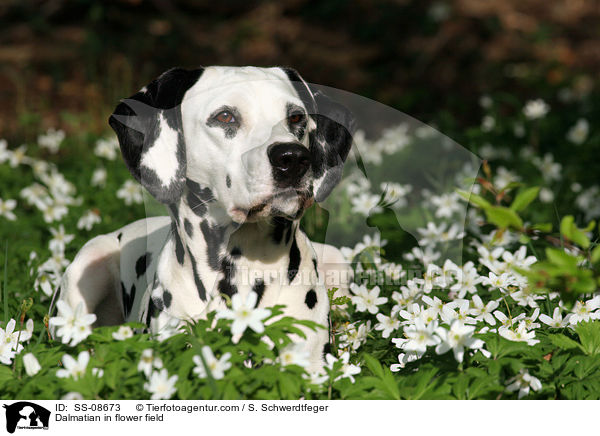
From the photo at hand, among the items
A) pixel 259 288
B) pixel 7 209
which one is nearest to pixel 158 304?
pixel 259 288

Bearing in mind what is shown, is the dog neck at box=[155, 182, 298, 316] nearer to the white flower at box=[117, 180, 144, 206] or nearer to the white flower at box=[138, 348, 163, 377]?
the white flower at box=[138, 348, 163, 377]

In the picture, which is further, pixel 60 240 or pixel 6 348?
pixel 60 240

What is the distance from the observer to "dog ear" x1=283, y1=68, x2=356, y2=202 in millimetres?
3615

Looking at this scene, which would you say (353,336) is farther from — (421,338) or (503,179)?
(503,179)

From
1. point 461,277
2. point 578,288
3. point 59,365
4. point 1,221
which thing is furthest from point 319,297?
point 1,221

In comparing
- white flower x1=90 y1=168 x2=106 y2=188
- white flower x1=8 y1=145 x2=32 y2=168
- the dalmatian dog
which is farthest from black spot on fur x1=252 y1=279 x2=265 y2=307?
white flower x1=8 y1=145 x2=32 y2=168

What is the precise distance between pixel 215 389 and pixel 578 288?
1.34m

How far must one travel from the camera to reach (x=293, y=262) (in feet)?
11.8

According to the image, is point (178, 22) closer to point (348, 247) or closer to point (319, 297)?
point (348, 247)

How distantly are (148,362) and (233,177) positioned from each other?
91 centimetres

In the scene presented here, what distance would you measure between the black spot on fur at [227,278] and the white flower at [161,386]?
81cm

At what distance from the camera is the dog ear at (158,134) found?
346 centimetres

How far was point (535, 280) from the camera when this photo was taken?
2.34 meters
